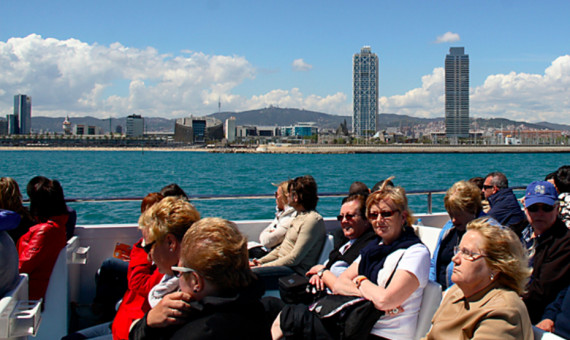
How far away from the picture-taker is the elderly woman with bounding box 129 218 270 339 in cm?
175

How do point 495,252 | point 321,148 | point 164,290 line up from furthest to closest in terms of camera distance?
point 321,148 < point 164,290 < point 495,252

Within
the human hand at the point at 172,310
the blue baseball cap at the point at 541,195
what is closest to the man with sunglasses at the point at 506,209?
the blue baseball cap at the point at 541,195

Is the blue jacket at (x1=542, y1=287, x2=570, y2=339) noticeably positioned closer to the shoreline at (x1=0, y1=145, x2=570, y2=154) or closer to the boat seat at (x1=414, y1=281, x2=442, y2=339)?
the boat seat at (x1=414, y1=281, x2=442, y2=339)

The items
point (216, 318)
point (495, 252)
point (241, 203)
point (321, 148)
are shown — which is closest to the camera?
point (216, 318)

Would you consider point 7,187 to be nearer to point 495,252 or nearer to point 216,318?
A: point 216,318

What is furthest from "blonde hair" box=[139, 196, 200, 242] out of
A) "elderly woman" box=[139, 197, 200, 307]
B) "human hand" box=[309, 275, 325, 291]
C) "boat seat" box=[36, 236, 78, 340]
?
"boat seat" box=[36, 236, 78, 340]

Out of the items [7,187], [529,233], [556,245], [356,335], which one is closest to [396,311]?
[356,335]

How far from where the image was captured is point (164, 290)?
2.28 metres

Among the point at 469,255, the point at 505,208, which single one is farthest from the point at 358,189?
the point at 469,255

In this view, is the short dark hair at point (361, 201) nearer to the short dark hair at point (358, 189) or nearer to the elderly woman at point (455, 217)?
the elderly woman at point (455, 217)

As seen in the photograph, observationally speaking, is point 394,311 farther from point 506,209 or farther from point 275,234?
point 506,209

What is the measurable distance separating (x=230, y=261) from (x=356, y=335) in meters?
0.93

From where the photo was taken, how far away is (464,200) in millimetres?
3529

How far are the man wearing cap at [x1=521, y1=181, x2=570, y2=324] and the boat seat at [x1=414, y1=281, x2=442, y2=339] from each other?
2.10ft
